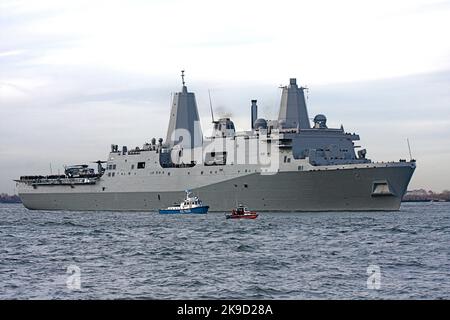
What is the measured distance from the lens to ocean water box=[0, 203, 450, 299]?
19859mm

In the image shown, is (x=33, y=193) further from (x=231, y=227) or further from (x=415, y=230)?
(x=415, y=230)

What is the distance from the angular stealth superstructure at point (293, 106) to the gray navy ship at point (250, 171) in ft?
0.30

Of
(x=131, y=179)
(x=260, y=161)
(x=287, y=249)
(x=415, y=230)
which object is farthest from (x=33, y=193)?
(x=287, y=249)

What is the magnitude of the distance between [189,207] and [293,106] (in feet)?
47.0

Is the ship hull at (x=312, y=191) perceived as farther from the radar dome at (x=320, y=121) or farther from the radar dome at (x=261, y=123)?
the radar dome at (x=320, y=121)

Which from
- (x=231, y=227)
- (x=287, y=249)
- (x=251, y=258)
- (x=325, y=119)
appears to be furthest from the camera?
(x=325, y=119)

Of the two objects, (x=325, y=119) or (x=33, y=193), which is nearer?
(x=325, y=119)

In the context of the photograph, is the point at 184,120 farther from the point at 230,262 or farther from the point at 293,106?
the point at 230,262

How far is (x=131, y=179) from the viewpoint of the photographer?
72812 mm

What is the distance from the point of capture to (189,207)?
61.8 meters

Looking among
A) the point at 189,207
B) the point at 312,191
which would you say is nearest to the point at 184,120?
the point at 189,207

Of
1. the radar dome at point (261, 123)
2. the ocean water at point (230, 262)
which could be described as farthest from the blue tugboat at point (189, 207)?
the ocean water at point (230, 262)
